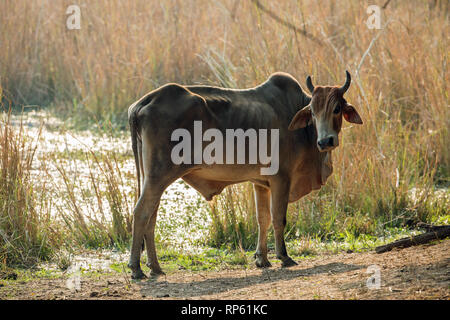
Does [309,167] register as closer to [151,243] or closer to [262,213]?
[262,213]

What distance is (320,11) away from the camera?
29.6 feet

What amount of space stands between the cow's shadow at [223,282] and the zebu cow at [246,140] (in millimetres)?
257

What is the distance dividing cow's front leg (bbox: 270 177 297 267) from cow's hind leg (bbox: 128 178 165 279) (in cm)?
94

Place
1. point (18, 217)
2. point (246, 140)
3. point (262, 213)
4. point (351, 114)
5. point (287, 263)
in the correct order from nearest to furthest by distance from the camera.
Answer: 1. point (246, 140)
2. point (351, 114)
3. point (287, 263)
4. point (262, 213)
5. point (18, 217)

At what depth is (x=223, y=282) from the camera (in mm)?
5230

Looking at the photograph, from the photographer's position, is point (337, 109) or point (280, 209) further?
point (280, 209)

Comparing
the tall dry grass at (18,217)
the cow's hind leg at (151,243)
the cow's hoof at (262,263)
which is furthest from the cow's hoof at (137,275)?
the tall dry grass at (18,217)

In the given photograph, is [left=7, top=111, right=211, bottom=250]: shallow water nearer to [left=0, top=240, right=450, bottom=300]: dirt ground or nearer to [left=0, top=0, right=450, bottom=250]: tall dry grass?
[left=0, top=0, right=450, bottom=250]: tall dry grass

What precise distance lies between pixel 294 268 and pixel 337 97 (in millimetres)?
1364

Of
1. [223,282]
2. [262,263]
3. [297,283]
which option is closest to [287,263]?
Answer: [262,263]

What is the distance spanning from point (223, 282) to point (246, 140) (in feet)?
3.52

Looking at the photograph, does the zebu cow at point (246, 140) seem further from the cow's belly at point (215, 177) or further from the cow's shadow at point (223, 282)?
the cow's shadow at point (223, 282)

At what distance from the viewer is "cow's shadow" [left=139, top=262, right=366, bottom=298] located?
4.90 metres
